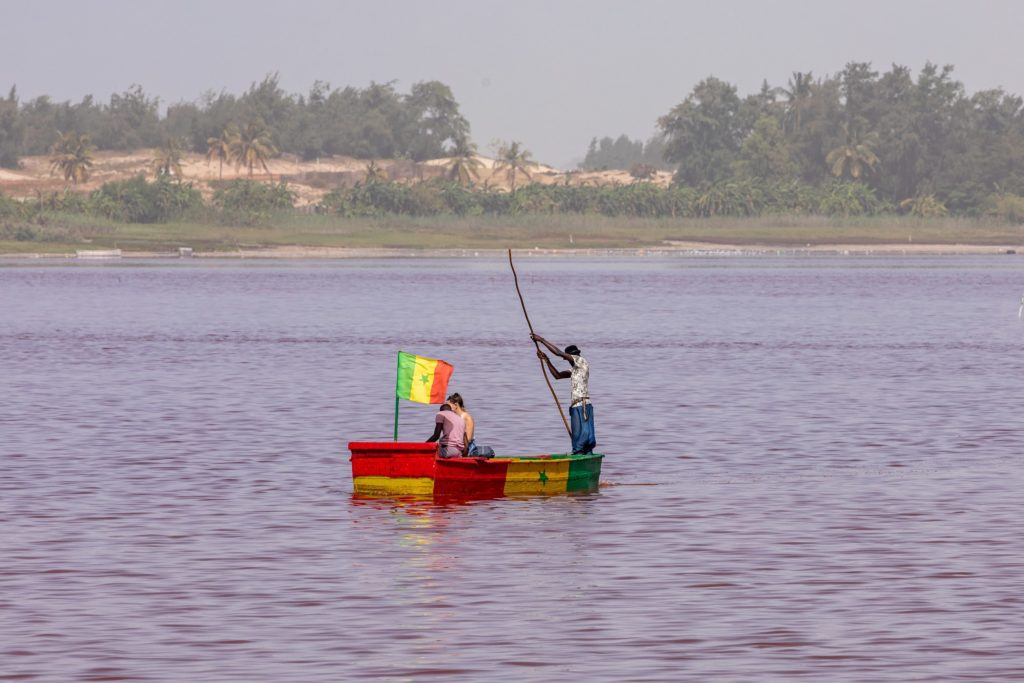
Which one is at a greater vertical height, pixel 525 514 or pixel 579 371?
pixel 579 371

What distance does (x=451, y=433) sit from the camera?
27578 mm

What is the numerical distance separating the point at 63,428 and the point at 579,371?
14.9m

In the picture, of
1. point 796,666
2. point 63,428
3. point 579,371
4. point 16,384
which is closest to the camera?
point 796,666

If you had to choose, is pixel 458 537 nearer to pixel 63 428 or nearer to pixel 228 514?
pixel 228 514

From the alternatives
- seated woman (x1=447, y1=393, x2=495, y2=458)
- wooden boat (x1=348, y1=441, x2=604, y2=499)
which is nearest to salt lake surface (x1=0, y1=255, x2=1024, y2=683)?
wooden boat (x1=348, y1=441, x2=604, y2=499)

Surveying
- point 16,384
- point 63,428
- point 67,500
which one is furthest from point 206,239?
point 67,500

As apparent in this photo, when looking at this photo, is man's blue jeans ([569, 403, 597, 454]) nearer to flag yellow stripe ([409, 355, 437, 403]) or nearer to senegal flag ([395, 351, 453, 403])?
senegal flag ([395, 351, 453, 403])

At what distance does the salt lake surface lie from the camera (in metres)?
17.9

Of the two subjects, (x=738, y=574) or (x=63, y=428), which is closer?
(x=738, y=574)

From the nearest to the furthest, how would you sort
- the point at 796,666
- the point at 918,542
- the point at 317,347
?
1. the point at 796,666
2. the point at 918,542
3. the point at 317,347

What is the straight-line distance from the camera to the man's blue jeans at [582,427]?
29.1 metres

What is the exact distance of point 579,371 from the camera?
96.5ft

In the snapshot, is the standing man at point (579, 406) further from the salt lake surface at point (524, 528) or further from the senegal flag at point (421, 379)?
the senegal flag at point (421, 379)

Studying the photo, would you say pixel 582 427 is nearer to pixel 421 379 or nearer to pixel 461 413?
pixel 461 413
